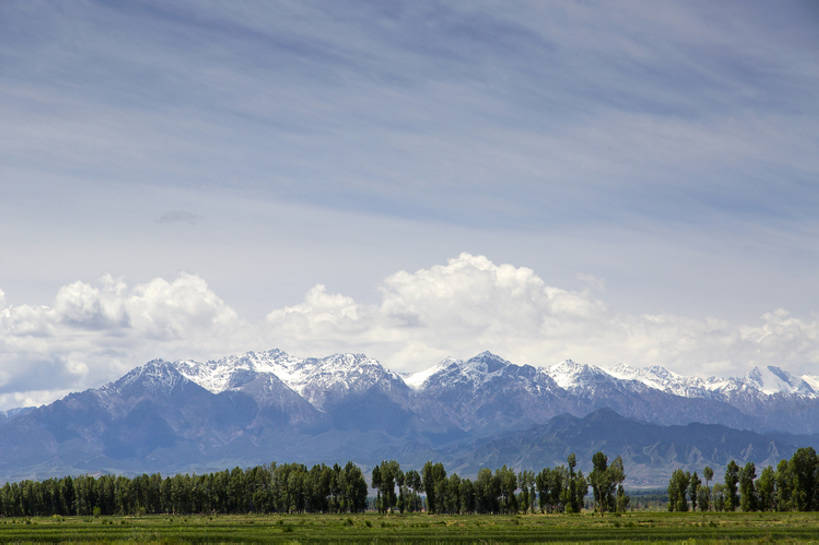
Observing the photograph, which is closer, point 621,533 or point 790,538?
point 790,538

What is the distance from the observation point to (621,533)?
325ft

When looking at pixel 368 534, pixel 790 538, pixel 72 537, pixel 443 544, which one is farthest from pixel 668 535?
pixel 72 537

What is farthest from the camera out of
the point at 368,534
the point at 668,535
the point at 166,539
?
the point at 368,534

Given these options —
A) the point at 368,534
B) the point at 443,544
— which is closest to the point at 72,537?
the point at 368,534

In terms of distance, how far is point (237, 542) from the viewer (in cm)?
8744

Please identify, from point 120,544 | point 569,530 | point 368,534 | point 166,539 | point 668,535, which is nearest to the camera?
point 120,544

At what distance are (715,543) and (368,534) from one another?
40784mm

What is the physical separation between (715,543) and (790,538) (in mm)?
11293

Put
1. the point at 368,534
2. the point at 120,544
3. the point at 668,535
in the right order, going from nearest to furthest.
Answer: the point at 120,544
the point at 668,535
the point at 368,534

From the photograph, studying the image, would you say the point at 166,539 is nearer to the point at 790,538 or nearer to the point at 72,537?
the point at 72,537

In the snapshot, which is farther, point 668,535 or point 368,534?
point 368,534

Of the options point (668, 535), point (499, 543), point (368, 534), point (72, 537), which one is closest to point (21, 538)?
point (72, 537)

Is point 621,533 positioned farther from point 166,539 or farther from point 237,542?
point 166,539

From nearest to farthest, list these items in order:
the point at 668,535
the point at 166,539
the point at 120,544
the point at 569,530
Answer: the point at 120,544, the point at 166,539, the point at 668,535, the point at 569,530
